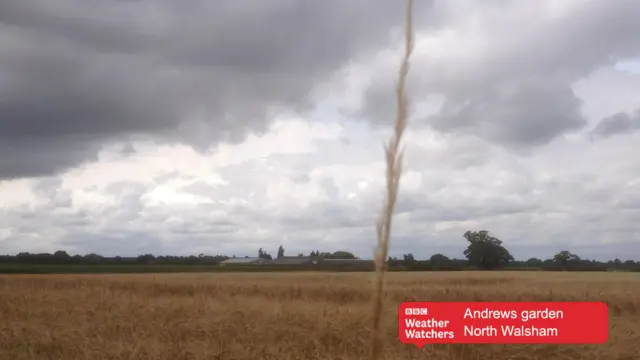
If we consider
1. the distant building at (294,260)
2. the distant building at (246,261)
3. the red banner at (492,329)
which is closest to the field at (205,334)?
the red banner at (492,329)

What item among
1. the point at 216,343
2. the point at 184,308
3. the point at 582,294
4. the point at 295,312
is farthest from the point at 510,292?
the point at 216,343

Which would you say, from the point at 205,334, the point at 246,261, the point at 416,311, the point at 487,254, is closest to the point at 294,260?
the point at 246,261

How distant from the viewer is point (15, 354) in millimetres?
5770

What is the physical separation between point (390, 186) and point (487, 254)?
50.7 metres

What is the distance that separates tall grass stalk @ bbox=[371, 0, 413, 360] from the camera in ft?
4.74

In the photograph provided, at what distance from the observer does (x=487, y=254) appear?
49875 mm

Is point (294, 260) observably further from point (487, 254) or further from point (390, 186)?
point (390, 186)

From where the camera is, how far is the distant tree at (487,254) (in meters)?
48.5

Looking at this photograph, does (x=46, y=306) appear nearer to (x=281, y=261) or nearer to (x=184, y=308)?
(x=184, y=308)

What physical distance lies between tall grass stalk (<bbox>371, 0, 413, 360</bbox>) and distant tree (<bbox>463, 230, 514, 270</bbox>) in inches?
1875

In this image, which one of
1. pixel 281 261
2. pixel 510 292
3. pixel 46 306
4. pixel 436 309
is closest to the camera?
pixel 46 306

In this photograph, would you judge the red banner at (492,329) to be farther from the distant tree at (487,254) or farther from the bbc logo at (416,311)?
the distant tree at (487,254)

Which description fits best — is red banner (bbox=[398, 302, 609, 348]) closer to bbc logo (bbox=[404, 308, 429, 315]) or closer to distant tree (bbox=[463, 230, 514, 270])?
bbc logo (bbox=[404, 308, 429, 315])

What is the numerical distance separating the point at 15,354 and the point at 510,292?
11.8 m
